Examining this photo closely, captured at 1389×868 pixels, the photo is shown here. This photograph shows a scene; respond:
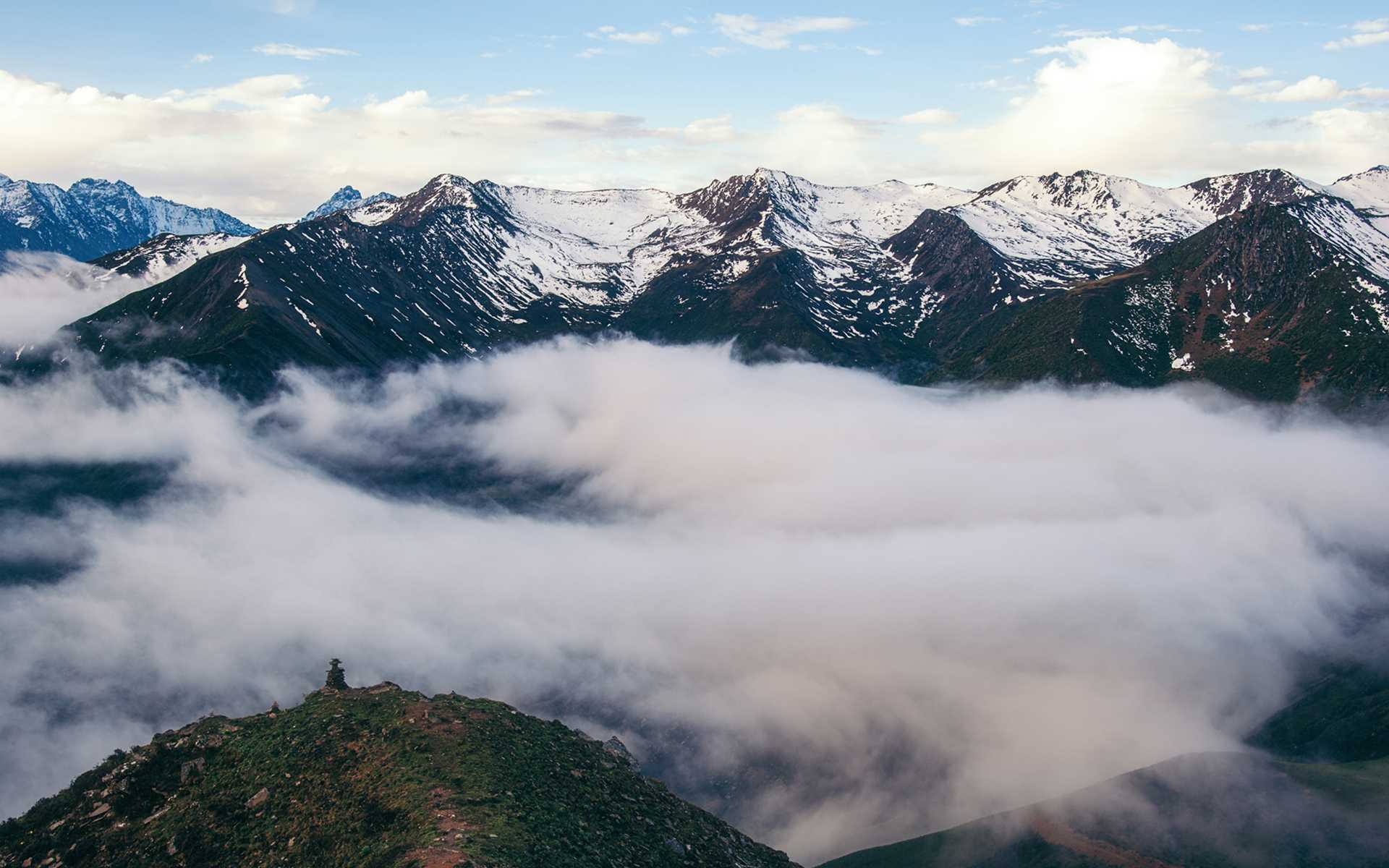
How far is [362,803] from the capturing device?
7975 cm

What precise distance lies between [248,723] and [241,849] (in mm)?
18349

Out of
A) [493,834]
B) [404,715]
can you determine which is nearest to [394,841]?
[493,834]

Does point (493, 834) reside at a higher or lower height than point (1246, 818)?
higher

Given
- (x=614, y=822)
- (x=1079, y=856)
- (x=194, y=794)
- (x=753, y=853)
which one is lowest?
(x=1079, y=856)

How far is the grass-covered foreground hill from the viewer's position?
75188 millimetres

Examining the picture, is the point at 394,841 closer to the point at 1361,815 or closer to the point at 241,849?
the point at 241,849

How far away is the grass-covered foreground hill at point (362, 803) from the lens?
75.2 meters

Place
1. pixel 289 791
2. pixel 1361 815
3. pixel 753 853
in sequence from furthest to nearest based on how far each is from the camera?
pixel 1361 815 < pixel 753 853 < pixel 289 791

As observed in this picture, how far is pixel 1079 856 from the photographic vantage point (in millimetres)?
195250

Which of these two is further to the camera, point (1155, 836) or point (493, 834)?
point (1155, 836)

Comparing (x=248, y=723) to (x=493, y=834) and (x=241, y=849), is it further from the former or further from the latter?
(x=493, y=834)

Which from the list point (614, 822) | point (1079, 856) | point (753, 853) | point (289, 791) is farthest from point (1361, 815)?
point (289, 791)

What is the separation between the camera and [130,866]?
74.9m

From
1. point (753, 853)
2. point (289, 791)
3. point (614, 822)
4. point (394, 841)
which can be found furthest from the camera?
point (753, 853)
